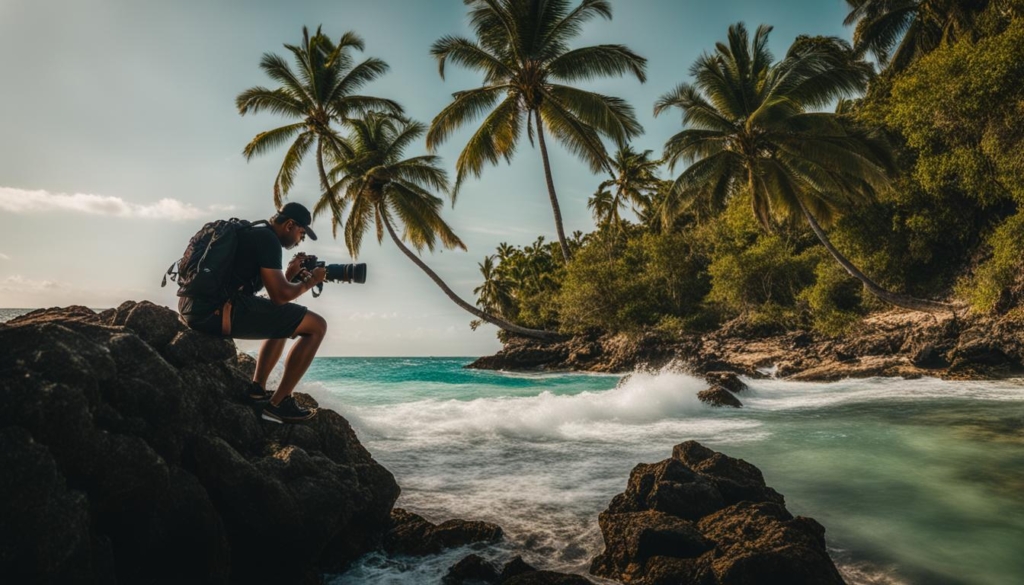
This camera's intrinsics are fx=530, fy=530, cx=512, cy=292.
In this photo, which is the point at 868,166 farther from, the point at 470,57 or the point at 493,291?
the point at 493,291

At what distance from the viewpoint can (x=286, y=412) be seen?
159 inches

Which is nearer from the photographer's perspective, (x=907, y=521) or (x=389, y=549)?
(x=389, y=549)

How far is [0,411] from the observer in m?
2.22

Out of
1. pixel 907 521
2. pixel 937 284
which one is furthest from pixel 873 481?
pixel 937 284

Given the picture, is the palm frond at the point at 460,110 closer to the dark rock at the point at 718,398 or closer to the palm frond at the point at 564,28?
the palm frond at the point at 564,28

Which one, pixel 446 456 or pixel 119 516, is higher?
pixel 119 516

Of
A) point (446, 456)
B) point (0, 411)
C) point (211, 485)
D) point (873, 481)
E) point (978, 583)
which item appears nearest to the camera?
point (0, 411)

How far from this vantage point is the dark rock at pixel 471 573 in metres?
3.45

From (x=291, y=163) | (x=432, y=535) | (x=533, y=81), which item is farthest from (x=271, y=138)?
(x=432, y=535)

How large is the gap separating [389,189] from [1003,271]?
68.6 ft

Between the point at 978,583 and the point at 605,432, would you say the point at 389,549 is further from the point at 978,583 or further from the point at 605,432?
the point at 605,432

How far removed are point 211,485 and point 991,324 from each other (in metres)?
21.1

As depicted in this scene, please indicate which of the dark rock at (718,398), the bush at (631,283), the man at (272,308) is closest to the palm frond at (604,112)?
the dark rock at (718,398)

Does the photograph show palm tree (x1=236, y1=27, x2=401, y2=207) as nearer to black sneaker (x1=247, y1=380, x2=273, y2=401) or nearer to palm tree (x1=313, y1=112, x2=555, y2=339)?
palm tree (x1=313, y1=112, x2=555, y2=339)
